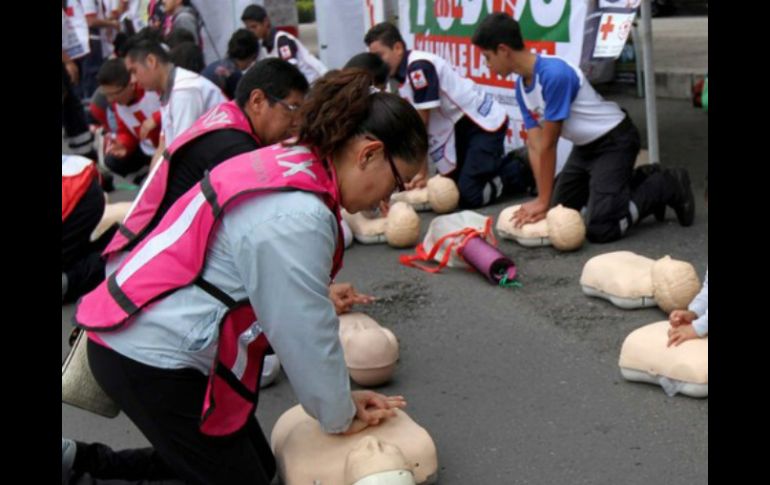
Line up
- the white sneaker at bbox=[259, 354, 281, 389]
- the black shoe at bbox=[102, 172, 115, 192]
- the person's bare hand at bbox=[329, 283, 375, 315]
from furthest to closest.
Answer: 1. the black shoe at bbox=[102, 172, 115, 192]
2. the person's bare hand at bbox=[329, 283, 375, 315]
3. the white sneaker at bbox=[259, 354, 281, 389]

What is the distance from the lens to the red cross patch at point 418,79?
6180 millimetres

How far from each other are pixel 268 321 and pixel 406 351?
1971 mm

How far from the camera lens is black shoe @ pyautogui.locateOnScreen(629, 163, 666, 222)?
17.8 ft

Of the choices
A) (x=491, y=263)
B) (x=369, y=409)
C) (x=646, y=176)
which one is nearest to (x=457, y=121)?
(x=646, y=176)

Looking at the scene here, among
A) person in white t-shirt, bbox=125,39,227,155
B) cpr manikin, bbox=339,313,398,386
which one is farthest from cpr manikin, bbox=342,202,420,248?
cpr manikin, bbox=339,313,398,386

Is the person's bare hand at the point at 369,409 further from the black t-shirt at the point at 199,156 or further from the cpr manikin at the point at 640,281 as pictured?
the cpr manikin at the point at 640,281

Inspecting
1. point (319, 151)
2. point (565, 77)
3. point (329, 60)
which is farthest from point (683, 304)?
point (329, 60)

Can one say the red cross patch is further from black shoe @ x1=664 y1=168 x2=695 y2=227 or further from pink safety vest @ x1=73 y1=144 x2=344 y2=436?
pink safety vest @ x1=73 y1=144 x2=344 y2=436

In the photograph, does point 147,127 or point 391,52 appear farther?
point 147,127

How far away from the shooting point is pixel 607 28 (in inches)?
225

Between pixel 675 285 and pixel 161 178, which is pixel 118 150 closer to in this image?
pixel 161 178

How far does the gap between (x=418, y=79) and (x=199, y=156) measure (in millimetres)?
3002

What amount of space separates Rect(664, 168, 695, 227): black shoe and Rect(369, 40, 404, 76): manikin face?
80.4 inches

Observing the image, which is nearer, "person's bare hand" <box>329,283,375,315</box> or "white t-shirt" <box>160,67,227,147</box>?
"person's bare hand" <box>329,283,375,315</box>
